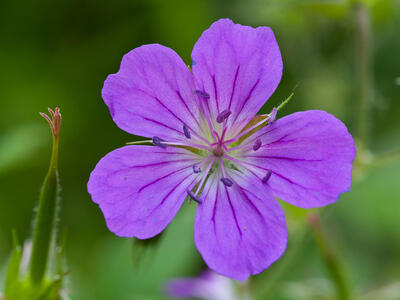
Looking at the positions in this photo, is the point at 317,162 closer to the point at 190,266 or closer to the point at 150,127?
the point at 150,127

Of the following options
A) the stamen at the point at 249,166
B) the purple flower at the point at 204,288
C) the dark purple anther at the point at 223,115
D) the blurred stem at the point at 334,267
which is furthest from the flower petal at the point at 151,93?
the purple flower at the point at 204,288

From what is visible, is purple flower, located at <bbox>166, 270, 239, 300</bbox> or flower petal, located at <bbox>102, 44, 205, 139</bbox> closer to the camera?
flower petal, located at <bbox>102, 44, 205, 139</bbox>

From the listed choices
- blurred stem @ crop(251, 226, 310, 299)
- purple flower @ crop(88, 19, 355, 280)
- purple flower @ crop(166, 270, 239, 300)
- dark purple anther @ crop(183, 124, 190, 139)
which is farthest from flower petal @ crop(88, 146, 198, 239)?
purple flower @ crop(166, 270, 239, 300)

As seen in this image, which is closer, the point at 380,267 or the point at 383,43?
the point at 380,267

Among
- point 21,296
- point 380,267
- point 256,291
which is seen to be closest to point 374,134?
point 380,267

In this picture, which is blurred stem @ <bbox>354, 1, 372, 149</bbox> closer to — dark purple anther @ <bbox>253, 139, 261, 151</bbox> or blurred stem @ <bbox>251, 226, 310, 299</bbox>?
blurred stem @ <bbox>251, 226, 310, 299</bbox>

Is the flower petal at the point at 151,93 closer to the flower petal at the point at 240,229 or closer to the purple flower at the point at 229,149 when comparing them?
the purple flower at the point at 229,149

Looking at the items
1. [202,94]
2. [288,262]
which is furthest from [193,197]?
[288,262]
